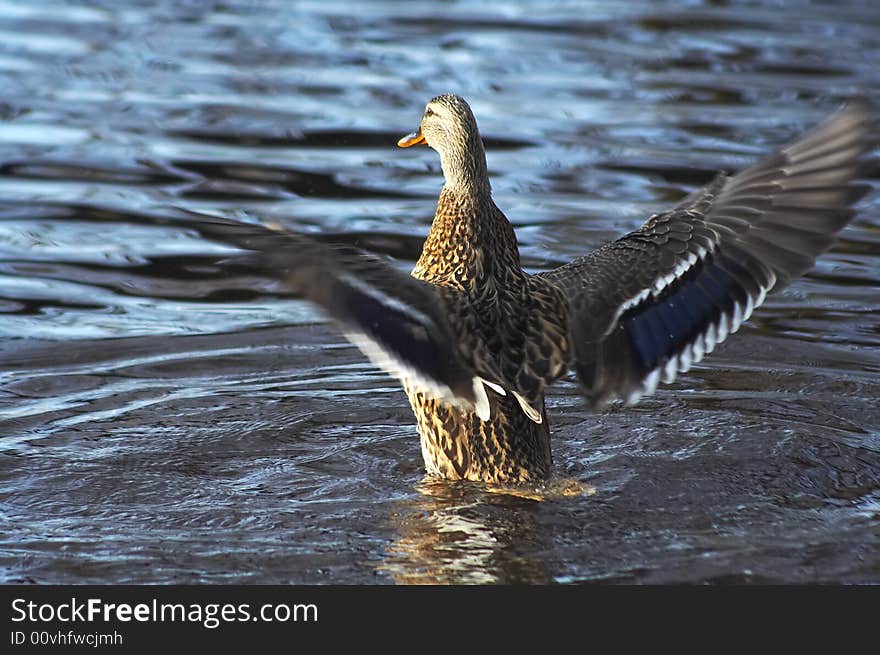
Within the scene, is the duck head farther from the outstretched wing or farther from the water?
the water

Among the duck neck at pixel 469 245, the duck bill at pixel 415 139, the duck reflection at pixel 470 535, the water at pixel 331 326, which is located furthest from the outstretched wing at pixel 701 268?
the duck bill at pixel 415 139

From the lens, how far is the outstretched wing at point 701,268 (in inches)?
222

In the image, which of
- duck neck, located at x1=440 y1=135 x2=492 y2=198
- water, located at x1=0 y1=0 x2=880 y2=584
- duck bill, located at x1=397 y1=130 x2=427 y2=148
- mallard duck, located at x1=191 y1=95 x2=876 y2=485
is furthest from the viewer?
duck bill, located at x1=397 y1=130 x2=427 y2=148

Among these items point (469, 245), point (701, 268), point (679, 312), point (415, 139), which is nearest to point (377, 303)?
point (469, 245)

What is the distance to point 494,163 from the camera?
10.5m

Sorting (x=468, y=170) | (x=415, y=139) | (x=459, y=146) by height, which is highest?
(x=415, y=139)

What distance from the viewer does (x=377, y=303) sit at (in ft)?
16.6

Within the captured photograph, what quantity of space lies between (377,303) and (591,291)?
1054 mm

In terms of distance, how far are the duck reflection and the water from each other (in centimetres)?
1

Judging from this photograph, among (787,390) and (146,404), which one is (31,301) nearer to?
(146,404)

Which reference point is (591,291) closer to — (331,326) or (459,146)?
(459,146)

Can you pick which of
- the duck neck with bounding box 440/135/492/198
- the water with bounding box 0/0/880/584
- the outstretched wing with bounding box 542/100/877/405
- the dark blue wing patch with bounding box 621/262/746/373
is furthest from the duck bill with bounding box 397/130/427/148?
the dark blue wing patch with bounding box 621/262/746/373

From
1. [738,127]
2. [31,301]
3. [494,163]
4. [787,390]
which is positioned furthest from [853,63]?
[31,301]

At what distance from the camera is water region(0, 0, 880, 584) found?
5.36m
